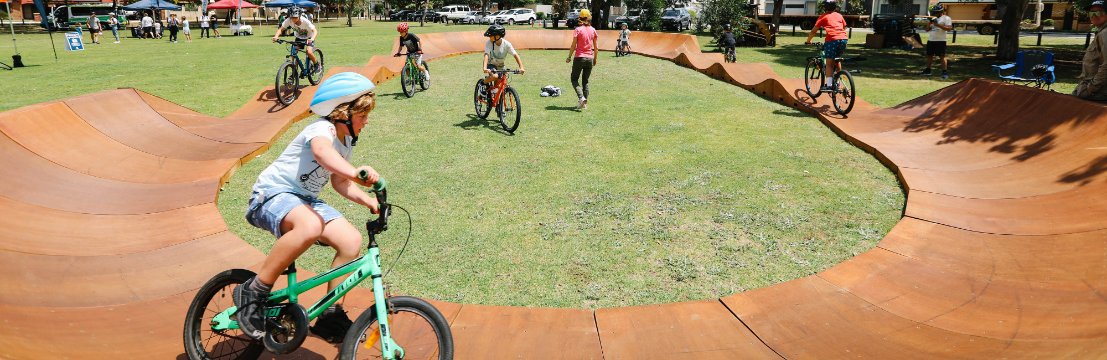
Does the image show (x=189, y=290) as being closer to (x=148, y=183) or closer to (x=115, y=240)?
(x=115, y=240)

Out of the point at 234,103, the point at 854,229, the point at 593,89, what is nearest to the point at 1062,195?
the point at 854,229

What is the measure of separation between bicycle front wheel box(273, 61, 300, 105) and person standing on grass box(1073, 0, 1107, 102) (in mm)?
12834

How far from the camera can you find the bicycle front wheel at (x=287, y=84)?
12.7 metres

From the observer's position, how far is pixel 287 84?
13156mm

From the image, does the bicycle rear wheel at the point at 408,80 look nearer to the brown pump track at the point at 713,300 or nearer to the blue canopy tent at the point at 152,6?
the brown pump track at the point at 713,300

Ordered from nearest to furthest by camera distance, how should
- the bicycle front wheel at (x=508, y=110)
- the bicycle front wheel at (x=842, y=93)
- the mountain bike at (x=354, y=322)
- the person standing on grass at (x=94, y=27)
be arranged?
the mountain bike at (x=354, y=322) < the bicycle front wheel at (x=508, y=110) < the bicycle front wheel at (x=842, y=93) < the person standing on grass at (x=94, y=27)

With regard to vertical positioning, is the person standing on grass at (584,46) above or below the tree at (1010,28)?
below

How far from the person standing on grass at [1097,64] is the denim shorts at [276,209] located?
9472 millimetres

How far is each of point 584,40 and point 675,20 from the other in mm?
35208

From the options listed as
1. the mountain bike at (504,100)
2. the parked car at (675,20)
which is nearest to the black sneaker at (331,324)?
the mountain bike at (504,100)

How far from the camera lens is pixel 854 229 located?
6.50 meters

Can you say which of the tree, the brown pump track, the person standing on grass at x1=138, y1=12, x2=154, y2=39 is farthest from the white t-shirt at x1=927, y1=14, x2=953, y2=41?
the person standing on grass at x1=138, y1=12, x2=154, y2=39

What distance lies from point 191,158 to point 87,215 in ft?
8.87

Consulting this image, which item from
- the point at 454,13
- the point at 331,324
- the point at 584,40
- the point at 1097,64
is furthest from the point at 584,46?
the point at 454,13
